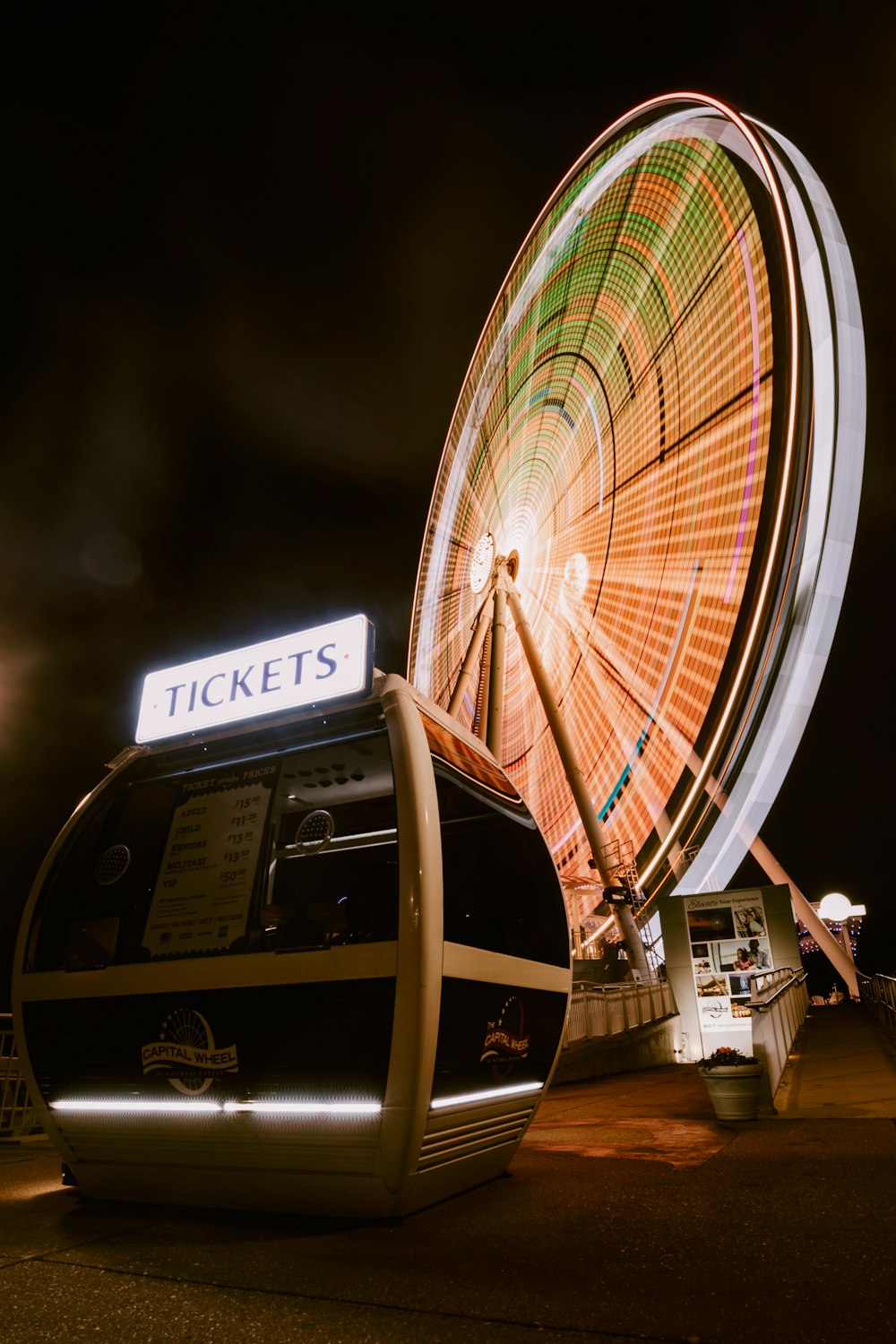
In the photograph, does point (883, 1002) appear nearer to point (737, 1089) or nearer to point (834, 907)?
point (737, 1089)

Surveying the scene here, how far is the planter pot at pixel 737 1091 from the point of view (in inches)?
232

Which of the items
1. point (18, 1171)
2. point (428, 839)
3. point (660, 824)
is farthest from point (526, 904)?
point (660, 824)

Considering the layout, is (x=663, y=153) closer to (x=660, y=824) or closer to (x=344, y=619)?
(x=660, y=824)

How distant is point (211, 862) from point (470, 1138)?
5.45ft

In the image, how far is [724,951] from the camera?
41.9 feet

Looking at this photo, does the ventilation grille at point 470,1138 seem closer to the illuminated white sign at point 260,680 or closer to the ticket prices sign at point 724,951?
the illuminated white sign at point 260,680

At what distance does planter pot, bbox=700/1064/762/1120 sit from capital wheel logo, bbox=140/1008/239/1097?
161 inches

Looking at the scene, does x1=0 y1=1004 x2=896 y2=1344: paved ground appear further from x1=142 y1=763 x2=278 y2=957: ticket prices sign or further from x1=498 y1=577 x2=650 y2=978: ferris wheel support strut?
x1=498 y1=577 x2=650 y2=978: ferris wheel support strut

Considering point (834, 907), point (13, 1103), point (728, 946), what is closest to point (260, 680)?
point (13, 1103)

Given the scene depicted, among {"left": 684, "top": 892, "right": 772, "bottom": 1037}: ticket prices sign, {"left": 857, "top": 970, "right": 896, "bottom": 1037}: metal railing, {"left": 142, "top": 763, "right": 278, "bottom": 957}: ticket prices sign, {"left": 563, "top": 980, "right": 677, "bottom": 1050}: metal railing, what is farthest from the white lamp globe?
{"left": 142, "top": 763, "right": 278, "bottom": 957}: ticket prices sign

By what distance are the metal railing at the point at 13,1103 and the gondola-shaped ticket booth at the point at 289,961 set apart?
344cm

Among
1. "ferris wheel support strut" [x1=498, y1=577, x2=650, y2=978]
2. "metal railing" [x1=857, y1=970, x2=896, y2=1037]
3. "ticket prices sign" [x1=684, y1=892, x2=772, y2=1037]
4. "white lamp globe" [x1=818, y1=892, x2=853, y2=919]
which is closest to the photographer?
"ticket prices sign" [x1=684, y1=892, x2=772, y2=1037]

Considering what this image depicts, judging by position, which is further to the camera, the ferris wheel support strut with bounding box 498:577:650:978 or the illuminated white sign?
Result: the ferris wheel support strut with bounding box 498:577:650:978

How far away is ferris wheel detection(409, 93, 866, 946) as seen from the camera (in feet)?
32.6
